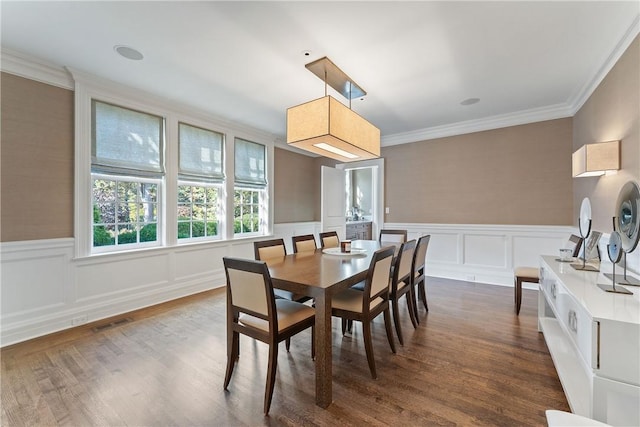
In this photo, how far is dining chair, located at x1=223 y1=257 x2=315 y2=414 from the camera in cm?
171

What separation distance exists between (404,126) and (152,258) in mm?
4401

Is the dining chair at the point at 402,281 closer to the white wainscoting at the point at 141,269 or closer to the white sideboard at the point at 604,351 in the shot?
the white sideboard at the point at 604,351

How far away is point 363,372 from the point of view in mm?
2107

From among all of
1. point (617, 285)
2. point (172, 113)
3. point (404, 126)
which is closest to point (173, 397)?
point (617, 285)

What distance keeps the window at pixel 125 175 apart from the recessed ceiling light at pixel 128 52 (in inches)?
33.9

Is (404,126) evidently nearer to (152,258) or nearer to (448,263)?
(448,263)

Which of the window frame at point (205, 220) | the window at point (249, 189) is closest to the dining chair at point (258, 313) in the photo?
the window frame at point (205, 220)

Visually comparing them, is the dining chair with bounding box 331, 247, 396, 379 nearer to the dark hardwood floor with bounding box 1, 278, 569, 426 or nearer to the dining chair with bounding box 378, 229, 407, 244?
the dark hardwood floor with bounding box 1, 278, 569, 426

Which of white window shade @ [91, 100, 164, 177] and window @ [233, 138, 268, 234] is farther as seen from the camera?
window @ [233, 138, 268, 234]

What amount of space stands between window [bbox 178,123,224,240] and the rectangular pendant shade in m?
2.19

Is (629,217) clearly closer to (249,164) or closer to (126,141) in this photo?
(249,164)

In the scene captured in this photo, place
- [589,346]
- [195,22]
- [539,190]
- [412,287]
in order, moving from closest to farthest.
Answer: [589,346] < [195,22] < [412,287] < [539,190]

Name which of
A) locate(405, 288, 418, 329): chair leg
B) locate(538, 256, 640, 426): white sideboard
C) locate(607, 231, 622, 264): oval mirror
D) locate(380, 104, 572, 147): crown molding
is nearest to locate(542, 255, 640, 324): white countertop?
locate(538, 256, 640, 426): white sideboard

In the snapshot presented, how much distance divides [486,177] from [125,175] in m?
5.25
